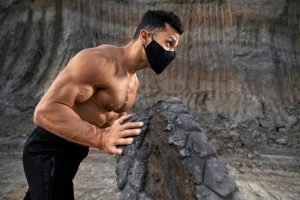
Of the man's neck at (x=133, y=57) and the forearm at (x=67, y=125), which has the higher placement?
the man's neck at (x=133, y=57)

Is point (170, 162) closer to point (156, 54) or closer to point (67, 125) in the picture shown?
point (67, 125)

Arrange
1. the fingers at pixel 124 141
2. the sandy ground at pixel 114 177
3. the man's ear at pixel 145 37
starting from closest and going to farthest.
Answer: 1. the fingers at pixel 124 141
2. the man's ear at pixel 145 37
3. the sandy ground at pixel 114 177

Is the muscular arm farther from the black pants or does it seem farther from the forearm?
the black pants

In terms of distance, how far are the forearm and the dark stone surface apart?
0.20 m

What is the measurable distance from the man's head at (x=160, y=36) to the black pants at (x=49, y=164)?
83 cm

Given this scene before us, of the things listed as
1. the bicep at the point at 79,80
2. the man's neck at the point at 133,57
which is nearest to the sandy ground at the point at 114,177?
the man's neck at the point at 133,57

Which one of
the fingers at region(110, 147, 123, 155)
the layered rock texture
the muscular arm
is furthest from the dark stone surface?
the layered rock texture

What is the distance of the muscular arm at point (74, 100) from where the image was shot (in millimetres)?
1961

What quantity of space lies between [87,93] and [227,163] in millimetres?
4339

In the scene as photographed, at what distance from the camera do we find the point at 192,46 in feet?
30.6

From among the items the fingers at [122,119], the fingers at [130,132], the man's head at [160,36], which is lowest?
the fingers at [130,132]

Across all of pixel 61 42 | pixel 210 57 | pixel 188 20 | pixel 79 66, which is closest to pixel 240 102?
pixel 210 57

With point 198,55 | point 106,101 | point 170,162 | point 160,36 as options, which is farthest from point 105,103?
point 198,55

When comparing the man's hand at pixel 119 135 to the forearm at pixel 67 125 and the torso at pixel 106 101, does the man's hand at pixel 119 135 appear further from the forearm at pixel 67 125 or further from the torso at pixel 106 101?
the torso at pixel 106 101
